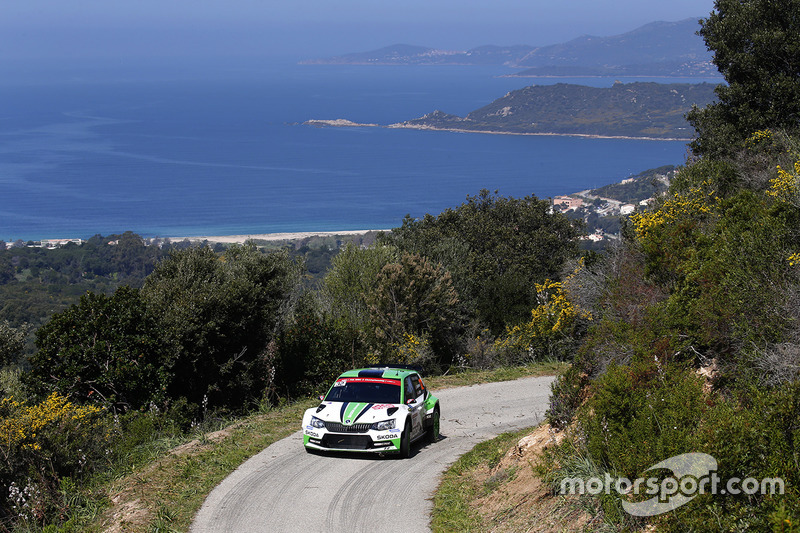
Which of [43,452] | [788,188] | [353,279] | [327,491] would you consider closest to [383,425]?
Result: [327,491]

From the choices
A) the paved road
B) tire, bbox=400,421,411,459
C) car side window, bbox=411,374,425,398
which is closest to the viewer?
the paved road

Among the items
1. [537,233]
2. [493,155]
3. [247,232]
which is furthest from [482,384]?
[493,155]

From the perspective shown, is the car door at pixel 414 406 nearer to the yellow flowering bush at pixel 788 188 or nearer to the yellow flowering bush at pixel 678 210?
the yellow flowering bush at pixel 678 210

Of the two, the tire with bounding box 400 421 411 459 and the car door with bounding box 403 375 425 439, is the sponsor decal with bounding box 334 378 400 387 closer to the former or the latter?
the car door with bounding box 403 375 425 439

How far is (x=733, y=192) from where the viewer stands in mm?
19109

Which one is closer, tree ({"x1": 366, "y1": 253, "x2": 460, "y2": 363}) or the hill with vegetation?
the hill with vegetation

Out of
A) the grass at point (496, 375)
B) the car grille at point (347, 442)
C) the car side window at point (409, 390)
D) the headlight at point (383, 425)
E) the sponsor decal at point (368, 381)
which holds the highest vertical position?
the sponsor decal at point (368, 381)

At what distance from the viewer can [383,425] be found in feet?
38.7

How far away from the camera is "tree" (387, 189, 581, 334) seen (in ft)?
112

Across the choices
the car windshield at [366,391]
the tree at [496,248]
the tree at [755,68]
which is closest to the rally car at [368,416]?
the car windshield at [366,391]

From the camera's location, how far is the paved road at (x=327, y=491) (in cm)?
891

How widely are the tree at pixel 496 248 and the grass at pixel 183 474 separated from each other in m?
19.5

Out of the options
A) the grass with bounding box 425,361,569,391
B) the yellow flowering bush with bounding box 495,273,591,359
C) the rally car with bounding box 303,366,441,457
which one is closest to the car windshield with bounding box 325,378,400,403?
the rally car with bounding box 303,366,441,457

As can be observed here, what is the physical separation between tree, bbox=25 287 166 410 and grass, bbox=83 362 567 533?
3103 mm
